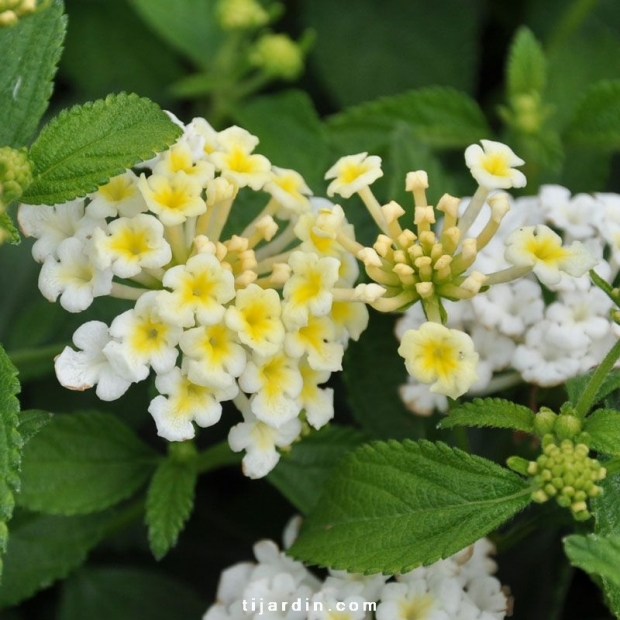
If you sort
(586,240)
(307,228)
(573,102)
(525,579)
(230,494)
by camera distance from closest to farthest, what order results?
1. (307,228)
2. (586,240)
3. (525,579)
4. (230,494)
5. (573,102)

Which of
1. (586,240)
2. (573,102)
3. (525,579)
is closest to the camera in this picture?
(586,240)

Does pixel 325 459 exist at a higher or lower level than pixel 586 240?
lower

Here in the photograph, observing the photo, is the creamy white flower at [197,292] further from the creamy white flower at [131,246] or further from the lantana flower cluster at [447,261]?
the lantana flower cluster at [447,261]

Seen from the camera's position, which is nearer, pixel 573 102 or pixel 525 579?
pixel 525 579

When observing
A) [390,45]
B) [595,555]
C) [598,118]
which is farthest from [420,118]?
[595,555]

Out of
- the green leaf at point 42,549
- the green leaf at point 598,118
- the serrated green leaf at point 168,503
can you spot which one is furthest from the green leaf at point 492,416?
the green leaf at point 598,118

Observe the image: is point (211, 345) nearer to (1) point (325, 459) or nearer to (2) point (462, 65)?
(1) point (325, 459)

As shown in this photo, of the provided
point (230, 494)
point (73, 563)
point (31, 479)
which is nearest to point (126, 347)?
point (31, 479)

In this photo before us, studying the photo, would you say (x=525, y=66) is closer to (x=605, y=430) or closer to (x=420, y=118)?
(x=420, y=118)
